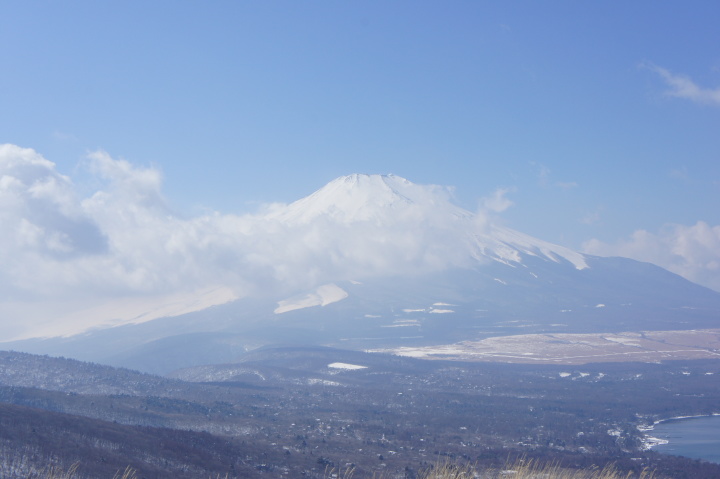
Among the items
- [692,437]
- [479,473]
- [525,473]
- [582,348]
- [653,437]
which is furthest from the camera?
[582,348]

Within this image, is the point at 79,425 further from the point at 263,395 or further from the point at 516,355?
the point at 516,355

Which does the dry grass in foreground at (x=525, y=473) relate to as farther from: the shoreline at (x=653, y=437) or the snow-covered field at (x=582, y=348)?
the snow-covered field at (x=582, y=348)

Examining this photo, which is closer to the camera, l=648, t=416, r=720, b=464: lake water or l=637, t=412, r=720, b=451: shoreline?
l=648, t=416, r=720, b=464: lake water

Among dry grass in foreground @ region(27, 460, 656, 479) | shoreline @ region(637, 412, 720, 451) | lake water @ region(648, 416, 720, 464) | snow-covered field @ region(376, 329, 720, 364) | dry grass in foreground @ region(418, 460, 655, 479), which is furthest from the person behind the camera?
snow-covered field @ region(376, 329, 720, 364)

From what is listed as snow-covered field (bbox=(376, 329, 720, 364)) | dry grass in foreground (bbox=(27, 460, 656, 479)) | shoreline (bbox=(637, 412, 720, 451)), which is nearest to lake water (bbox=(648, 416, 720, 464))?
shoreline (bbox=(637, 412, 720, 451))

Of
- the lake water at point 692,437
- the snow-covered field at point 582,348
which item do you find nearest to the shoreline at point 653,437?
the lake water at point 692,437

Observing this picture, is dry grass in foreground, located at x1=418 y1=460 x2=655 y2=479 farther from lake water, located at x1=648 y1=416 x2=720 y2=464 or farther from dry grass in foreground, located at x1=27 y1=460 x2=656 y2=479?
lake water, located at x1=648 y1=416 x2=720 y2=464

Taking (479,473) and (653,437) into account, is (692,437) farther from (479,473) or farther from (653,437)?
(479,473)

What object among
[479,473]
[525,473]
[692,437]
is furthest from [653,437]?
[525,473]
